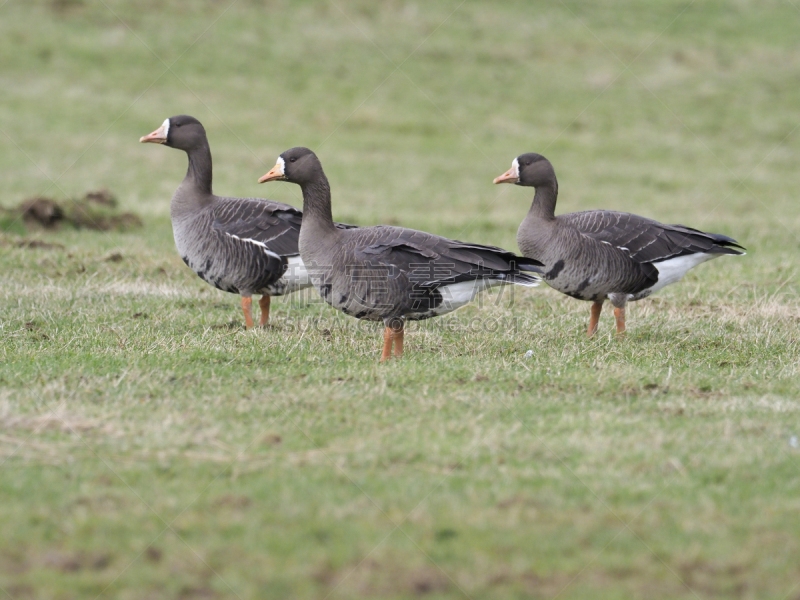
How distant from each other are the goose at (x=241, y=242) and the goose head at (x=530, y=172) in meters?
2.41

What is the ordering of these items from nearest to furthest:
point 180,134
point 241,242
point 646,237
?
point 646,237, point 241,242, point 180,134

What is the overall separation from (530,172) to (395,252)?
2.40 metres

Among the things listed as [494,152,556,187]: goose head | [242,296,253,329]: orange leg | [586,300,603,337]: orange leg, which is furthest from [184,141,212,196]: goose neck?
[586,300,603,337]: orange leg

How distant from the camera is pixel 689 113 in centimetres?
2959

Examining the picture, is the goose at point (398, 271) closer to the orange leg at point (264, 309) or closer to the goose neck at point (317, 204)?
the goose neck at point (317, 204)

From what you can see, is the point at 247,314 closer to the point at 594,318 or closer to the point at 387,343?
the point at 387,343

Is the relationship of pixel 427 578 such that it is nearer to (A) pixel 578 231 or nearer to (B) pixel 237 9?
(A) pixel 578 231

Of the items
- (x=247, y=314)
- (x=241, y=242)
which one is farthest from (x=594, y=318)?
(x=241, y=242)

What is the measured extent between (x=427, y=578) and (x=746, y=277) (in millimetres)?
9815

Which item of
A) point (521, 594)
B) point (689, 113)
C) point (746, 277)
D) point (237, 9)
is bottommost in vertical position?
point (521, 594)

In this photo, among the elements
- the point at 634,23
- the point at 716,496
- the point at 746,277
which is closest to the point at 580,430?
the point at 716,496

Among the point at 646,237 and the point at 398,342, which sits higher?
the point at 646,237

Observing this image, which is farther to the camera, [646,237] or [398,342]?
[646,237]

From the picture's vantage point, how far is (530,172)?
9.71 meters
